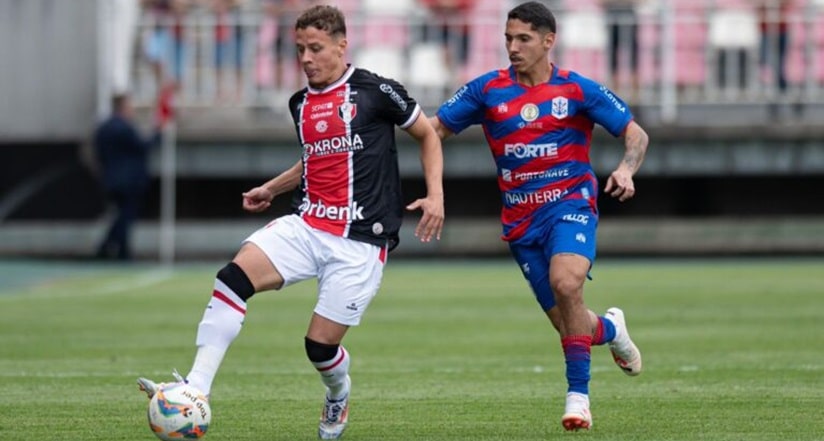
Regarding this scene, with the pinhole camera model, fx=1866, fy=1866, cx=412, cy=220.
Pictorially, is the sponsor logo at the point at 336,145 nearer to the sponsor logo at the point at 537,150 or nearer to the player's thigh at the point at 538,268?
the sponsor logo at the point at 537,150

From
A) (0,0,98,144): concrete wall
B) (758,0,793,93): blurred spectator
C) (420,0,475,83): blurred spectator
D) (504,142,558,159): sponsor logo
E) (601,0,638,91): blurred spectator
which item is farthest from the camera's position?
(0,0,98,144): concrete wall

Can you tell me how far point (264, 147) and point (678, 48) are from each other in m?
6.14

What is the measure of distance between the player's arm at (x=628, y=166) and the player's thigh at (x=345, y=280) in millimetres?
1221

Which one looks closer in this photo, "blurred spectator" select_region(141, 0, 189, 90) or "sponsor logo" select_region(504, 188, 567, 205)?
"sponsor logo" select_region(504, 188, 567, 205)

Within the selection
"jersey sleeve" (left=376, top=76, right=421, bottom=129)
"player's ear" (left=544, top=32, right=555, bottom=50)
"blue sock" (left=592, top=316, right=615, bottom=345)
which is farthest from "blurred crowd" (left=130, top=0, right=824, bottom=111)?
"jersey sleeve" (left=376, top=76, right=421, bottom=129)

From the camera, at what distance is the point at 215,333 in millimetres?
8492

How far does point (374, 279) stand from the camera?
9.04m

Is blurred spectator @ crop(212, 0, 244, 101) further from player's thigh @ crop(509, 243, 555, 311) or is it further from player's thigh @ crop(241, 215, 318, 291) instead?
player's thigh @ crop(241, 215, 318, 291)

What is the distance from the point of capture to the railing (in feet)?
85.8

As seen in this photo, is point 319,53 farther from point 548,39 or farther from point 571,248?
point 571,248

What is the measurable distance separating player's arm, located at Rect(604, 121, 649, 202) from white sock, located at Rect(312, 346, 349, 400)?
151cm

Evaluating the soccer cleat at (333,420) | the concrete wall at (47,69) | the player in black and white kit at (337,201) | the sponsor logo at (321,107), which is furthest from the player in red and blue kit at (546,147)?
the concrete wall at (47,69)

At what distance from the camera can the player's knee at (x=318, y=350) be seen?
8859 millimetres

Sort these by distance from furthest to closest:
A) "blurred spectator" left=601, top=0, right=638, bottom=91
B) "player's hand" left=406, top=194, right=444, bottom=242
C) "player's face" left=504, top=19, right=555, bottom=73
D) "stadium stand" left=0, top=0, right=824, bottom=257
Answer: "blurred spectator" left=601, top=0, right=638, bottom=91, "stadium stand" left=0, top=0, right=824, bottom=257, "player's face" left=504, top=19, right=555, bottom=73, "player's hand" left=406, top=194, right=444, bottom=242
